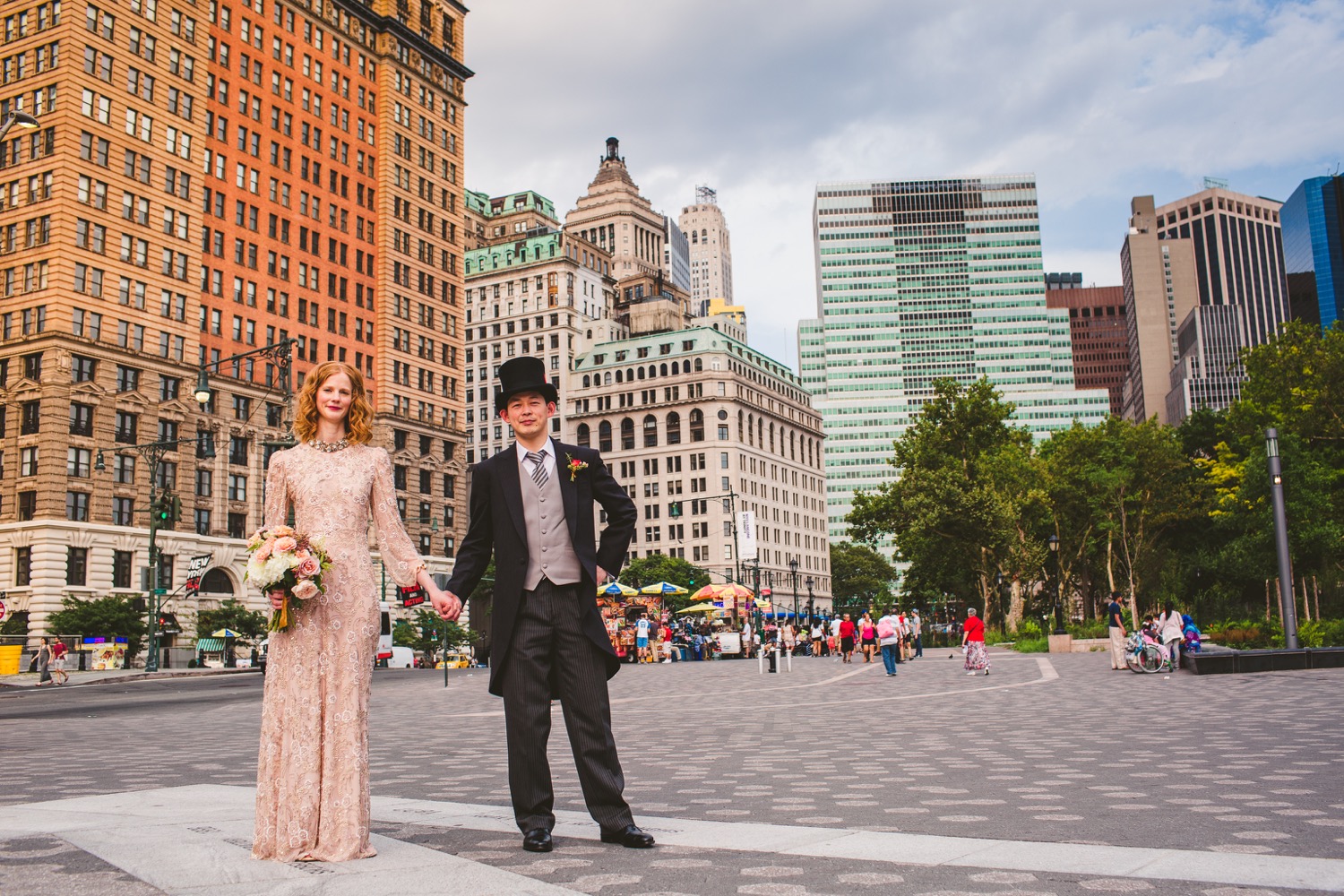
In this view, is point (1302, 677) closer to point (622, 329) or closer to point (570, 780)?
point (570, 780)

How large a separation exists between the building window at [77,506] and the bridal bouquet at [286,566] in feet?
180

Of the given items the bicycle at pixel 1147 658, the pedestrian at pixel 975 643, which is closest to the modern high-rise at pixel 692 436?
the pedestrian at pixel 975 643

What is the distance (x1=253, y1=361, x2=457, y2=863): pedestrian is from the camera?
192 inches

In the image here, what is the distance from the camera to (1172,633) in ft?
77.2

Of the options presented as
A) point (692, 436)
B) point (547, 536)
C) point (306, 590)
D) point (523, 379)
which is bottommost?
point (306, 590)

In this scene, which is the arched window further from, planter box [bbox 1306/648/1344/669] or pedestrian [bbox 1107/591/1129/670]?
planter box [bbox 1306/648/1344/669]

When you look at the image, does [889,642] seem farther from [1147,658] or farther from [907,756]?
[907,756]

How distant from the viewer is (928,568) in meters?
58.8

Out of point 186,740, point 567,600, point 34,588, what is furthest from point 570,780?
point 34,588

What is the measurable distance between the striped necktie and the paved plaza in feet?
5.82

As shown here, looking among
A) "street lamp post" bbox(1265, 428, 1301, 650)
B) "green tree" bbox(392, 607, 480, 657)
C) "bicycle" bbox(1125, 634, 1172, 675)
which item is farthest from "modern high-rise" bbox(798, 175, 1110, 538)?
"bicycle" bbox(1125, 634, 1172, 675)

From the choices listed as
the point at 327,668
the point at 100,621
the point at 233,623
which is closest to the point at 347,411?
the point at 327,668

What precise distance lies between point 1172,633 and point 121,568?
4946 centimetres

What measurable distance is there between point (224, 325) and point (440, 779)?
61479mm
